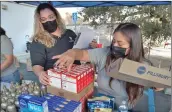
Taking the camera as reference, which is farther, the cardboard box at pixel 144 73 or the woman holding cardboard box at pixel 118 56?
the woman holding cardboard box at pixel 118 56

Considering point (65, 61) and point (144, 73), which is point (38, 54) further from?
point (144, 73)

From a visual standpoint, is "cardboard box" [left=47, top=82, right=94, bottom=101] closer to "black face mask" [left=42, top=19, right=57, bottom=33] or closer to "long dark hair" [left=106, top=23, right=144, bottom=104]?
"long dark hair" [left=106, top=23, right=144, bottom=104]

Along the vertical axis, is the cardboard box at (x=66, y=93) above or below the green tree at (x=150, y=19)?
below

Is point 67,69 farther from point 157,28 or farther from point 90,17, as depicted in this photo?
point 90,17

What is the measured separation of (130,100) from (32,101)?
1.83 ft

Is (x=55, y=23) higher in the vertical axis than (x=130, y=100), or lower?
higher

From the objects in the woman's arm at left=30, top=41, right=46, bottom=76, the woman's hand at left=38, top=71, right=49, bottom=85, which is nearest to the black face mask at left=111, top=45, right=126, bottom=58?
the woman's hand at left=38, top=71, right=49, bottom=85

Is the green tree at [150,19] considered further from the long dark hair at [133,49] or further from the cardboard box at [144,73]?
the cardboard box at [144,73]

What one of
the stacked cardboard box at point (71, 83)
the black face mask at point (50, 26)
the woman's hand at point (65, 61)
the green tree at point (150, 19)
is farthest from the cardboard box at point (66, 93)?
the green tree at point (150, 19)

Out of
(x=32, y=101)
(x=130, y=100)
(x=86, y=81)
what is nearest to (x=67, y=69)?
(x=86, y=81)

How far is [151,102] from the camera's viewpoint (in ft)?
8.03

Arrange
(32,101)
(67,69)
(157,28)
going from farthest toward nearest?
(157,28) → (67,69) → (32,101)

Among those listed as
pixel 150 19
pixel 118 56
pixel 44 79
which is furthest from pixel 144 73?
pixel 150 19

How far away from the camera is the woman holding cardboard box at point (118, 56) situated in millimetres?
946
